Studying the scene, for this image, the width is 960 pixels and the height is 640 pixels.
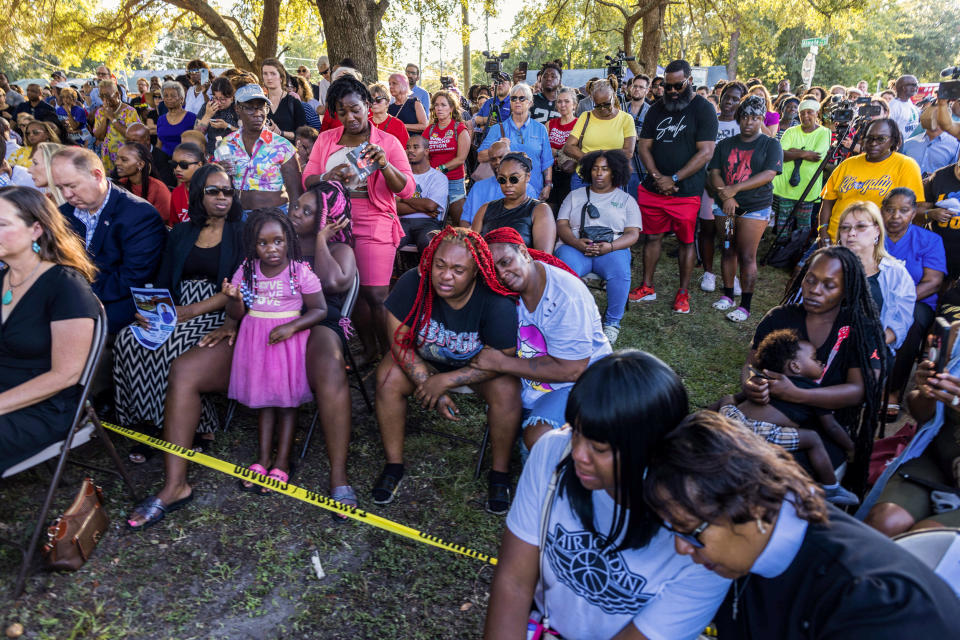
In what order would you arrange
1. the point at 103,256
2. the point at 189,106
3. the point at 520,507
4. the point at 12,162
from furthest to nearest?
the point at 189,106 < the point at 12,162 < the point at 103,256 < the point at 520,507

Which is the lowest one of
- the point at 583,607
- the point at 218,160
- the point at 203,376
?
the point at 583,607

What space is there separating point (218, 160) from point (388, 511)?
282 centimetres

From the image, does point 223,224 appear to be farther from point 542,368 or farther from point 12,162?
point 12,162

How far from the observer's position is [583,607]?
1.77 metres

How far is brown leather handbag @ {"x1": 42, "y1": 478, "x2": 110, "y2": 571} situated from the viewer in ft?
8.43

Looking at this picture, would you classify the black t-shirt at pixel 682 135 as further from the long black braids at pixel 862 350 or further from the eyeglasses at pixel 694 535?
the eyeglasses at pixel 694 535

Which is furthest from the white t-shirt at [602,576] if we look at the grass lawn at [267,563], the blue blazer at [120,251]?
the blue blazer at [120,251]

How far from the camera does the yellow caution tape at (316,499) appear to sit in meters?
2.79

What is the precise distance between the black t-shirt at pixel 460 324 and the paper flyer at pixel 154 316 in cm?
125

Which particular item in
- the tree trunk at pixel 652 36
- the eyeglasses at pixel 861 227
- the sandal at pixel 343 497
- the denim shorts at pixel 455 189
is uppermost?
the tree trunk at pixel 652 36

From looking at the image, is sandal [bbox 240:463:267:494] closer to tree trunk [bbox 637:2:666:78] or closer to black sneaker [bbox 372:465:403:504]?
black sneaker [bbox 372:465:403:504]

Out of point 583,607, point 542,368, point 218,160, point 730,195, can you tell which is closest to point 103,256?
point 218,160

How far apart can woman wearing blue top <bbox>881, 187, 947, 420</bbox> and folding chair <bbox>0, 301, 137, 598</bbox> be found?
4774 millimetres

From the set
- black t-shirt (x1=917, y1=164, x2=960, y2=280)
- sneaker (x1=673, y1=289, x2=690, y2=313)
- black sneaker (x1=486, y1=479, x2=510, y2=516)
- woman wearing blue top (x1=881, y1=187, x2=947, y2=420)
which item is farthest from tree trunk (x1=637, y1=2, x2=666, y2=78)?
black sneaker (x1=486, y1=479, x2=510, y2=516)
